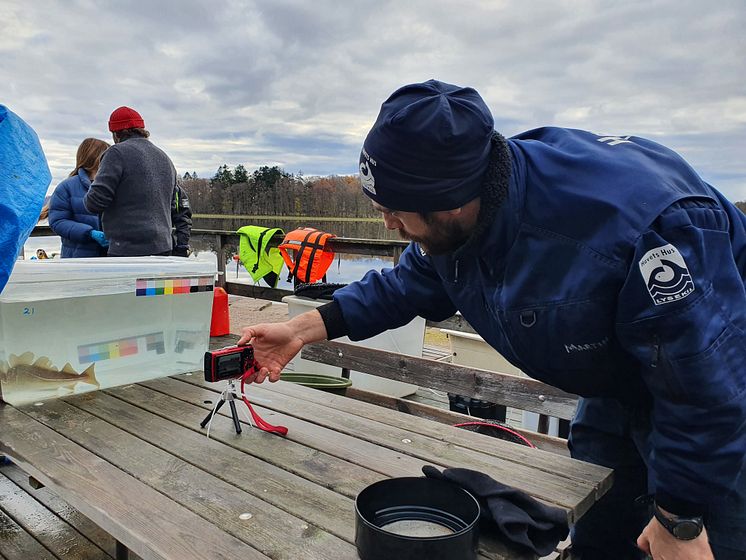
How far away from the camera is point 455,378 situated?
2.68 meters

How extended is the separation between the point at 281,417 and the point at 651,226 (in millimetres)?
1297

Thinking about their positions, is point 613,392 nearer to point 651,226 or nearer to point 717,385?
point 717,385

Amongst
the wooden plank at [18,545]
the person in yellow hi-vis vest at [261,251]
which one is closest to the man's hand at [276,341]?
the wooden plank at [18,545]

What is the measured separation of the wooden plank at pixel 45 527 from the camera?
2.26 meters

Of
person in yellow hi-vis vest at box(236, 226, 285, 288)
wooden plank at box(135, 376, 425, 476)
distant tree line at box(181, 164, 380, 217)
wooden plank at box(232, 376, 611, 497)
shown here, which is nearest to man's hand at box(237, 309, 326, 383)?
wooden plank at box(135, 376, 425, 476)

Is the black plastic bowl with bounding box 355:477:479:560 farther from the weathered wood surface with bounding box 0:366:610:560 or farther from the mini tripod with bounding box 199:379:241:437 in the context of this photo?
the mini tripod with bounding box 199:379:241:437

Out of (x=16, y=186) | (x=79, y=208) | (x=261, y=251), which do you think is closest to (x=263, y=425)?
(x=16, y=186)

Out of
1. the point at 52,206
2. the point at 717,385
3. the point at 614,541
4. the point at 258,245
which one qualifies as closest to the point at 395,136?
the point at 717,385

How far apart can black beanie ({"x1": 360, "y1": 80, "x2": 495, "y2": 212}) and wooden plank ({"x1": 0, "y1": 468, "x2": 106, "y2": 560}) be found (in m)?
1.93

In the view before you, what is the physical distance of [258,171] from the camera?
735 inches

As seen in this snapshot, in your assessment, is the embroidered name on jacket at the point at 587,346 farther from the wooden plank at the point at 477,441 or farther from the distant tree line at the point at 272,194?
the distant tree line at the point at 272,194

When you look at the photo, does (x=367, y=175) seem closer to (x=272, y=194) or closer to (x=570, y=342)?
(x=570, y=342)

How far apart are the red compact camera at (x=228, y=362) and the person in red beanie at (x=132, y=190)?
87.7 inches

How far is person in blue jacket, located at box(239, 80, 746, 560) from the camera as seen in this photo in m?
1.13
